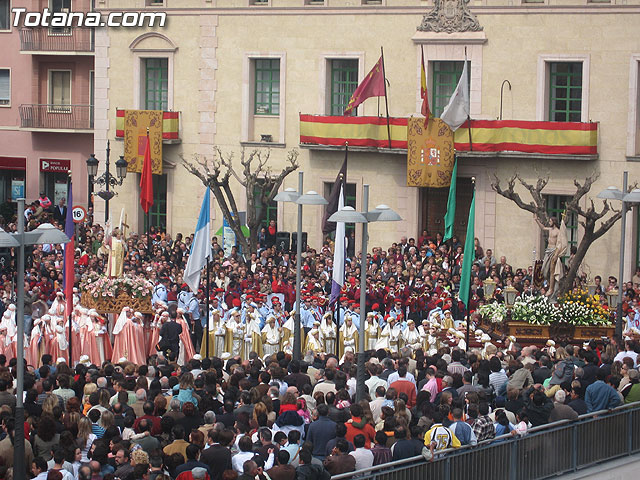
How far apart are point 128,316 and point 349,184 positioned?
1414 cm

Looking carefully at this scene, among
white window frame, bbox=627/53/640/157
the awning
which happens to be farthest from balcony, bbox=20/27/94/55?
white window frame, bbox=627/53/640/157

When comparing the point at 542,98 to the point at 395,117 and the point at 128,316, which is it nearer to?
the point at 395,117

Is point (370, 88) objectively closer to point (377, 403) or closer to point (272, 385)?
point (272, 385)

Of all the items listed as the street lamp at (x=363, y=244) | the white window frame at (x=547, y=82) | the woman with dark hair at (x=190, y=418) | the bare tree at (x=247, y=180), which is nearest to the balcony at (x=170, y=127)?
the bare tree at (x=247, y=180)

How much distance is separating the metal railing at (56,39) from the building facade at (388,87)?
4.27 meters

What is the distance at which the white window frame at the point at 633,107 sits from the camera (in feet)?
114

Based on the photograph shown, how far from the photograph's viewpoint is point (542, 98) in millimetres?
35875

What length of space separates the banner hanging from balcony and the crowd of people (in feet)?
35.6

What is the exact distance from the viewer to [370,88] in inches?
1377

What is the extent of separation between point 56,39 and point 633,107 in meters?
21.4

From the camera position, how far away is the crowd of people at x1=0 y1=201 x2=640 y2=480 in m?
14.6

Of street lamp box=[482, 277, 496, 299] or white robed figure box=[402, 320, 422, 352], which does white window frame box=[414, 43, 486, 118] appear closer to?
street lamp box=[482, 277, 496, 299]

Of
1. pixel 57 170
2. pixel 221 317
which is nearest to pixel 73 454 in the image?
pixel 221 317

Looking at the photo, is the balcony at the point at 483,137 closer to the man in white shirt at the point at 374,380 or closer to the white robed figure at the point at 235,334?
the white robed figure at the point at 235,334
